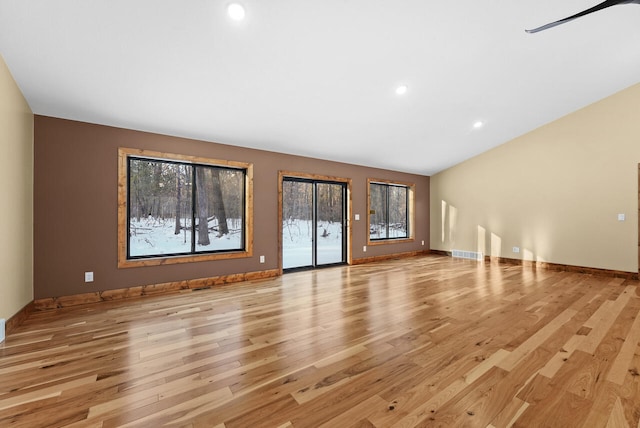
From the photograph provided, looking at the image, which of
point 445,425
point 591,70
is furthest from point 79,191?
point 591,70

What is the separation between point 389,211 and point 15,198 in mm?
6744

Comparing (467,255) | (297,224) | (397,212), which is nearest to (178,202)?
(297,224)

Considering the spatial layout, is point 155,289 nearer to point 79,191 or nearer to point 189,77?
point 79,191

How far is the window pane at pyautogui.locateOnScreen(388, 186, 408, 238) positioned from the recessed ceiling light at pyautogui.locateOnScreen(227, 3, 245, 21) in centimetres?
573

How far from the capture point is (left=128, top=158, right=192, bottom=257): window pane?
4.04 metres

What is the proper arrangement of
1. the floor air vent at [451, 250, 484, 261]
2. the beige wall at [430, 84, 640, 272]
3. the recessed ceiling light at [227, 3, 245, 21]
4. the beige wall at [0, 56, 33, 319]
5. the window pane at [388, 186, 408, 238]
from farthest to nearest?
the window pane at [388, 186, 408, 238], the floor air vent at [451, 250, 484, 261], the beige wall at [430, 84, 640, 272], the beige wall at [0, 56, 33, 319], the recessed ceiling light at [227, 3, 245, 21]

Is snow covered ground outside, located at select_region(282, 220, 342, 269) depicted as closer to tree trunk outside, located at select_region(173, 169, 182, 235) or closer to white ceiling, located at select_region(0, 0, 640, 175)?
white ceiling, located at select_region(0, 0, 640, 175)

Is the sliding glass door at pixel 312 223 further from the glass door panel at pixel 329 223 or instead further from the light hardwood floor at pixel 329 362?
the light hardwood floor at pixel 329 362

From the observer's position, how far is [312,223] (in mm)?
5828

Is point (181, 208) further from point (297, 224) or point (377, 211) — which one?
point (377, 211)

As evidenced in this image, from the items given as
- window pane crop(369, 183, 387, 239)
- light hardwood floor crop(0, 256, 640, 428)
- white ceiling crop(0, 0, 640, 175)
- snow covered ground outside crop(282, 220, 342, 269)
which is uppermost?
white ceiling crop(0, 0, 640, 175)

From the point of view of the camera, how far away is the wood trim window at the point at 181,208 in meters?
3.97

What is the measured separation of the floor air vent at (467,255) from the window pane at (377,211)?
80.6 inches

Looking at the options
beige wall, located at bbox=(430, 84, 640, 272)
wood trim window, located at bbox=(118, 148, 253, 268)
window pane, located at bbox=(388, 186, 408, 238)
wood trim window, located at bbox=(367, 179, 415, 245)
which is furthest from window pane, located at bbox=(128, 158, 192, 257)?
beige wall, located at bbox=(430, 84, 640, 272)
